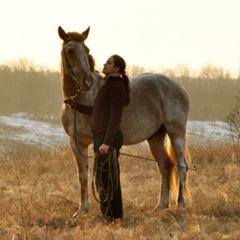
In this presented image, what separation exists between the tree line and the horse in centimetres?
3645

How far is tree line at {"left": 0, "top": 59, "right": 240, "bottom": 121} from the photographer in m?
43.8

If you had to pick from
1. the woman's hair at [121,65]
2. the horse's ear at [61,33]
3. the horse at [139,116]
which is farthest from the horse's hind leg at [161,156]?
the horse's ear at [61,33]

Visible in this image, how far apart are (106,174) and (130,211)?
3.29 feet

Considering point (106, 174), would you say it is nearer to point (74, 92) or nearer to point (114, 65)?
point (74, 92)

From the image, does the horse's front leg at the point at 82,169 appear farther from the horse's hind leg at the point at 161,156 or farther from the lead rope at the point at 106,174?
the horse's hind leg at the point at 161,156

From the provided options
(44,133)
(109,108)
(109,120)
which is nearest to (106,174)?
(109,120)

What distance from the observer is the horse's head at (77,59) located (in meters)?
5.00

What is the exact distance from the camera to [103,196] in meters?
5.11

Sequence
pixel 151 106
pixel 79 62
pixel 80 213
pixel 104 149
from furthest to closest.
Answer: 1. pixel 151 106
2. pixel 80 213
3. pixel 79 62
4. pixel 104 149

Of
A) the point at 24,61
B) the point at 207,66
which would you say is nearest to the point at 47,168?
the point at 24,61

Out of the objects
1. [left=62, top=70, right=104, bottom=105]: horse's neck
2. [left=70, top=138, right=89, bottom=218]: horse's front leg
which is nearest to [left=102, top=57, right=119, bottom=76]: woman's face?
[left=62, top=70, right=104, bottom=105]: horse's neck

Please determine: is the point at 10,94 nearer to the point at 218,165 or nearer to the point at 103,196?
the point at 218,165

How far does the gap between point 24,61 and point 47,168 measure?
4175 centimetres

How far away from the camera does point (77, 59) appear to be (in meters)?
5.06
